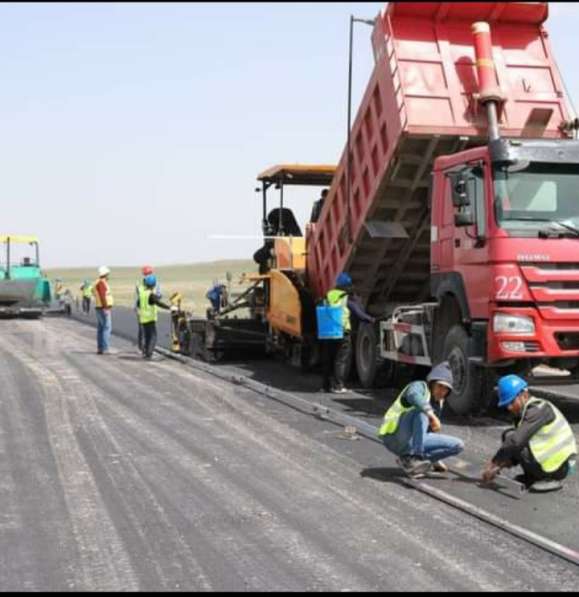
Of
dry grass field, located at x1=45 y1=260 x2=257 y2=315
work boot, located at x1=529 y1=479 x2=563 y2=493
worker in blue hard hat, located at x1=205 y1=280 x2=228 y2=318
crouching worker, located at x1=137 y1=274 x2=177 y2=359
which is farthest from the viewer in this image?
dry grass field, located at x1=45 y1=260 x2=257 y2=315

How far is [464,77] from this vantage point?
1010 centimetres

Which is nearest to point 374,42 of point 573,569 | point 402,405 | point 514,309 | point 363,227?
point 363,227

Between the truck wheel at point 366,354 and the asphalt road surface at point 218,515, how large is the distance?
7.43 feet

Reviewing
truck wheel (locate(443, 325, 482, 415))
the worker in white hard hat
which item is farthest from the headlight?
the worker in white hard hat

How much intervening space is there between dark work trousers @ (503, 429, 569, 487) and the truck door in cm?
272

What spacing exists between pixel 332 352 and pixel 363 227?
1.61m

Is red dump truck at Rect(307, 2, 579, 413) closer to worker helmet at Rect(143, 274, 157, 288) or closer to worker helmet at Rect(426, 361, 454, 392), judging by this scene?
worker helmet at Rect(426, 361, 454, 392)

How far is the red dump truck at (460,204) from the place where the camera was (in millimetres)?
8727

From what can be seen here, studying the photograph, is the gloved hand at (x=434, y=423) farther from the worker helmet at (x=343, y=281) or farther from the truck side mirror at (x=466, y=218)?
the worker helmet at (x=343, y=281)

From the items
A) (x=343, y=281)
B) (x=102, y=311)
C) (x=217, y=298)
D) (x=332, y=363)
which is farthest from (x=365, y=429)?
(x=102, y=311)

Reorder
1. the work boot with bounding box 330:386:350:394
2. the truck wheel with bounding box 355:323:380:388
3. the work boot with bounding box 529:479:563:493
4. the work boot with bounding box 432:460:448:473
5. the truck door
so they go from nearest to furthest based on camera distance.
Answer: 1. the work boot with bounding box 529:479:563:493
2. the work boot with bounding box 432:460:448:473
3. the truck door
4. the work boot with bounding box 330:386:350:394
5. the truck wheel with bounding box 355:323:380:388

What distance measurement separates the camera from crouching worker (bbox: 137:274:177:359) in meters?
15.4

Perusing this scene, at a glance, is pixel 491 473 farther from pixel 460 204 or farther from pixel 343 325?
pixel 343 325

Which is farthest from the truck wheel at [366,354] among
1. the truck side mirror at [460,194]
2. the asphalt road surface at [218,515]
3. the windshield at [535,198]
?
the windshield at [535,198]
